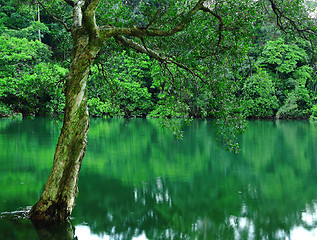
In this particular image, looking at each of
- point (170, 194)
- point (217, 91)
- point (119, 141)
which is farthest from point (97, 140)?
point (217, 91)

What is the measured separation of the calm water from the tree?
1.17 metres

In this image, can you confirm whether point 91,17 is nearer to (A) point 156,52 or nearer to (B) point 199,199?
(A) point 156,52

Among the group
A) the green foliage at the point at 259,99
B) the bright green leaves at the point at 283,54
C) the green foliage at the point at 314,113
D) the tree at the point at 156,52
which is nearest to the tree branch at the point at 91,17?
the tree at the point at 156,52

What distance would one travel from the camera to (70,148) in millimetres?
6785

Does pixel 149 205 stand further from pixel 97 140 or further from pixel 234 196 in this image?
pixel 97 140

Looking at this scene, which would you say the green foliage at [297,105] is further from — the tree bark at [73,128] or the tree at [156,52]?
the tree bark at [73,128]

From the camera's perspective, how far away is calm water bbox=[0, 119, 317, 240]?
23.8 ft

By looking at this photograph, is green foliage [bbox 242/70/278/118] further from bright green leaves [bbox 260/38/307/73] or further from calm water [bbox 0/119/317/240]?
calm water [bbox 0/119/317/240]

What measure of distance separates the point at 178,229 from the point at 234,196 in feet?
11.0

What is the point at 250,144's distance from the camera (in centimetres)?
2234

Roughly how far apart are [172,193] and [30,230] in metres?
4.89

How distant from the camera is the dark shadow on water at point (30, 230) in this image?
6.39 metres

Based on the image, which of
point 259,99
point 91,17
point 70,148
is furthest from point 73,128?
point 259,99

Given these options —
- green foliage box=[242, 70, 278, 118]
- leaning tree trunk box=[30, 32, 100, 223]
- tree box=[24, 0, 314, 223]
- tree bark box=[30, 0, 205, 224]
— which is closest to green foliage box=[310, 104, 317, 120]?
green foliage box=[242, 70, 278, 118]
